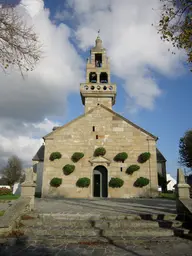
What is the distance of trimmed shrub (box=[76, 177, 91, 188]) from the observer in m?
18.9

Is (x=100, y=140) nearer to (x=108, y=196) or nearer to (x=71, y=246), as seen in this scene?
(x=108, y=196)

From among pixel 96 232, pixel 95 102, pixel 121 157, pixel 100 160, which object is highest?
pixel 95 102

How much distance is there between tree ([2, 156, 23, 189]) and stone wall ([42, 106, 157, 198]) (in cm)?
3430

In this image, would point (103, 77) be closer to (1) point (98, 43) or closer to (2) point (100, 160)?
(1) point (98, 43)

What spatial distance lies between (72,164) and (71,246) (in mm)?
13891

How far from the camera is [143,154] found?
19.5m

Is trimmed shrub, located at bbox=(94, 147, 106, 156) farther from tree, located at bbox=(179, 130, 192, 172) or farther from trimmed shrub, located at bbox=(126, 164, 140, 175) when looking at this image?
tree, located at bbox=(179, 130, 192, 172)

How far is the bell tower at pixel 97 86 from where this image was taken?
974 inches

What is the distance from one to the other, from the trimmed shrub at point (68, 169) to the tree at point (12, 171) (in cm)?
3496

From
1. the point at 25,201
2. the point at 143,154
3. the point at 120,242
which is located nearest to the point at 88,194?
the point at 143,154

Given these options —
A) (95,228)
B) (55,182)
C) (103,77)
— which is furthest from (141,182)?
(103,77)

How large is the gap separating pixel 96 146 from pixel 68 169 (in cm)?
337

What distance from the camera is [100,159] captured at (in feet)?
65.1

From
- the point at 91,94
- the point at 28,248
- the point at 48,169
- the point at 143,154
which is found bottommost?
the point at 28,248
